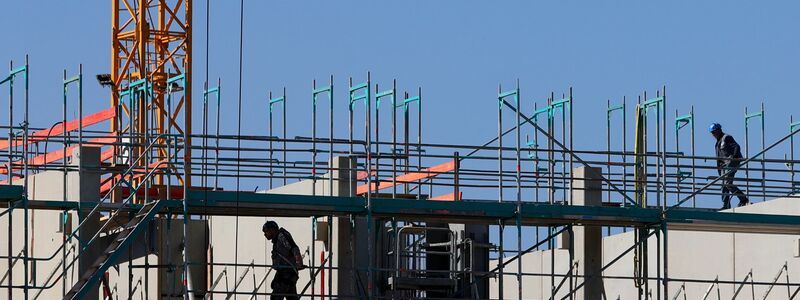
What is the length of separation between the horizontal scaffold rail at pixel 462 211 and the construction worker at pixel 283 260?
658 mm

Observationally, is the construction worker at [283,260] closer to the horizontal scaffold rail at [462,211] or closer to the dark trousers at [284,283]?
the dark trousers at [284,283]

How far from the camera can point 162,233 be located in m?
34.8

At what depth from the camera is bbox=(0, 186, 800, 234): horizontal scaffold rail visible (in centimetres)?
3103

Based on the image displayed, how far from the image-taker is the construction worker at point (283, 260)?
30578 mm

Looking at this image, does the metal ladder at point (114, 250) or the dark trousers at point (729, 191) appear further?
the dark trousers at point (729, 191)

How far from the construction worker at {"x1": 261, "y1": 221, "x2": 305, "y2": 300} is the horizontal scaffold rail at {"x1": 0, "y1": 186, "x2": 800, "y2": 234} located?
66 centimetres

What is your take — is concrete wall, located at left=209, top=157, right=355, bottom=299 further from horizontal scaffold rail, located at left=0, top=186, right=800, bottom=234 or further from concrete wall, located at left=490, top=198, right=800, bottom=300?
concrete wall, located at left=490, top=198, right=800, bottom=300

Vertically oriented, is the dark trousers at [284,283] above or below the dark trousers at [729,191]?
below

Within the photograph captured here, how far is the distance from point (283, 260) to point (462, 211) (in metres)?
2.94

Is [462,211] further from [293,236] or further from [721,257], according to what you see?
[721,257]

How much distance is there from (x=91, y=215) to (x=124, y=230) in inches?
20.1

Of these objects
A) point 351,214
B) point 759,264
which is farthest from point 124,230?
point 759,264

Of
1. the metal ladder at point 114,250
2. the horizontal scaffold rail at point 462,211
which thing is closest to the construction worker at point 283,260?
the horizontal scaffold rail at point 462,211

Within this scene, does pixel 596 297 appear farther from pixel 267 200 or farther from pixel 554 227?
pixel 267 200
